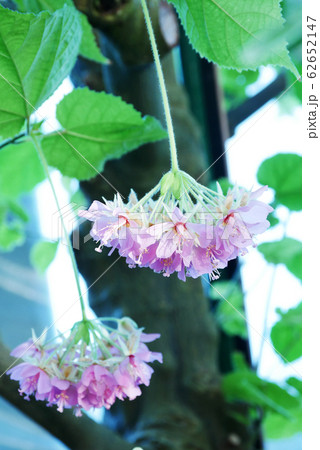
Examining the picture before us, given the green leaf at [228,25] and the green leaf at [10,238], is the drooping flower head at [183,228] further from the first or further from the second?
the green leaf at [10,238]

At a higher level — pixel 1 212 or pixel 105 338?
pixel 105 338

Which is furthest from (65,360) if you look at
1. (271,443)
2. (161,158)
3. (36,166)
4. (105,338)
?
(271,443)

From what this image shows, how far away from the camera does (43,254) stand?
487mm

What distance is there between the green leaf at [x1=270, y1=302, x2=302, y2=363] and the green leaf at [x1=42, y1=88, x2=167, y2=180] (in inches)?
7.5

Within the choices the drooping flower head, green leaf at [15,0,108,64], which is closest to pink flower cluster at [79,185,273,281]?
the drooping flower head

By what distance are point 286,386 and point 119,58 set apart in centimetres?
32

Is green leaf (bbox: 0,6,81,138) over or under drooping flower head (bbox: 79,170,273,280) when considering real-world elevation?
over

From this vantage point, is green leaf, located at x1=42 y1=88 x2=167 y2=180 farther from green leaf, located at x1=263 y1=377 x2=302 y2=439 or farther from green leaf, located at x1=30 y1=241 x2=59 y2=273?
green leaf, located at x1=263 y1=377 x2=302 y2=439

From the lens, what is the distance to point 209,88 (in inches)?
16.0

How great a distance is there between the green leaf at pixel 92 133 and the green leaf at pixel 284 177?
97 millimetres

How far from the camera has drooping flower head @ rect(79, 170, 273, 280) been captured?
186mm

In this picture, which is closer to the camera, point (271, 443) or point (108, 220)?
point (108, 220)

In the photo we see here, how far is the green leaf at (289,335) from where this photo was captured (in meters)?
0.40

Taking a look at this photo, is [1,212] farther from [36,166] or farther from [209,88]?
[209,88]
